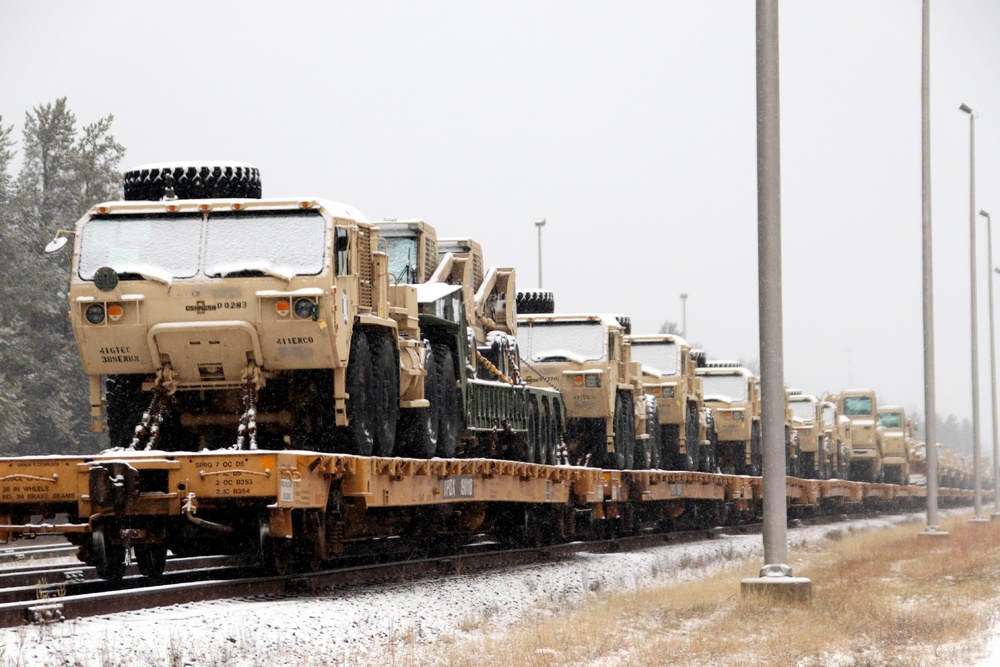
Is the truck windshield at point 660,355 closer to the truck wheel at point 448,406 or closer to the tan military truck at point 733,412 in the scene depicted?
the tan military truck at point 733,412

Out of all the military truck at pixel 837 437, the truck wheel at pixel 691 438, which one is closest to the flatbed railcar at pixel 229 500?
the truck wheel at pixel 691 438

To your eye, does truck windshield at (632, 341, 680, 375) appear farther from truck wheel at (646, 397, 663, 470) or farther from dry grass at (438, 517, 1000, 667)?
dry grass at (438, 517, 1000, 667)

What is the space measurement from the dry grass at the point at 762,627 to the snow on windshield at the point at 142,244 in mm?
4193

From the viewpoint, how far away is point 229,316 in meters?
14.8

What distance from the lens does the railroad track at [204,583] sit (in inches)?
485

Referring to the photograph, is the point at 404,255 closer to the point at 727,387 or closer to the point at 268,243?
the point at 268,243

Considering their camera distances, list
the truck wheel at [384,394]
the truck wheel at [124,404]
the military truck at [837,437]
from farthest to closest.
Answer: the military truck at [837,437]
the truck wheel at [384,394]
the truck wheel at [124,404]

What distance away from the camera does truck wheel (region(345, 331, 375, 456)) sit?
616 inches

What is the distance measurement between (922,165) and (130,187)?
19570mm

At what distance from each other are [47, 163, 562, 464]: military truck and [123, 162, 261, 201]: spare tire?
1 centimetres

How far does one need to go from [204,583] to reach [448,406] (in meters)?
5.21

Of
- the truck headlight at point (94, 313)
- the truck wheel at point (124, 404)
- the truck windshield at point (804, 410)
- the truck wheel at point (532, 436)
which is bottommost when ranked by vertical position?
the truck windshield at point (804, 410)

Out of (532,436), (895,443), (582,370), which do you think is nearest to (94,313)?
(532,436)

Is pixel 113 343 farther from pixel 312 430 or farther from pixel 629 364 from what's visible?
pixel 629 364
